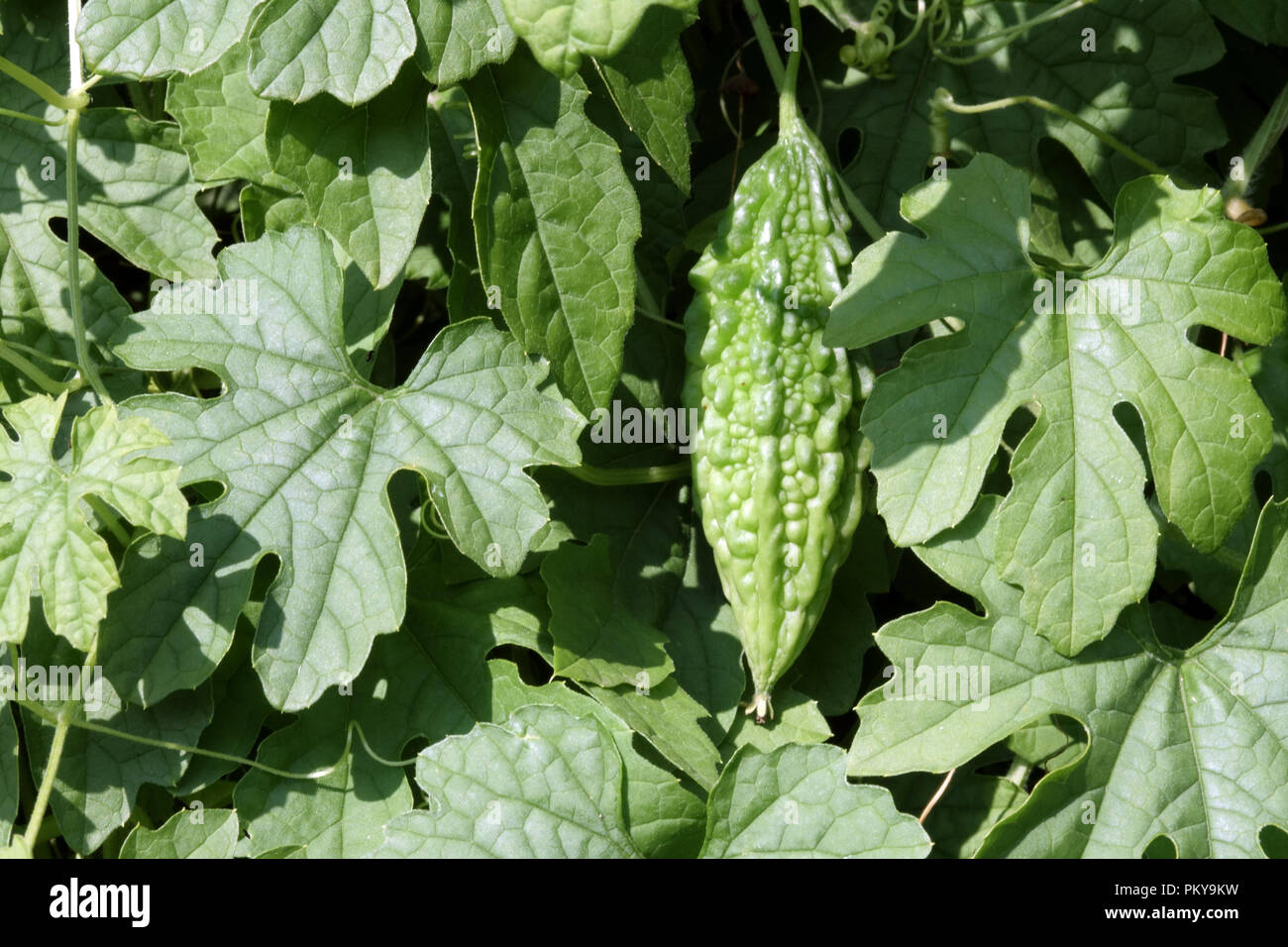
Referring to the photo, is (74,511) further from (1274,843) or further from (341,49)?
(1274,843)

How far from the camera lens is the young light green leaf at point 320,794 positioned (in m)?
1.69

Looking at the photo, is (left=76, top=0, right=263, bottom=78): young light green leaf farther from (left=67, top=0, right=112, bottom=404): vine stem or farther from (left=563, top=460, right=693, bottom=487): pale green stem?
(left=563, top=460, right=693, bottom=487): pale green stem

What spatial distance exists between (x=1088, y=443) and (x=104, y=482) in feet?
4.20

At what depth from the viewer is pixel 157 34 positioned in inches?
60.5

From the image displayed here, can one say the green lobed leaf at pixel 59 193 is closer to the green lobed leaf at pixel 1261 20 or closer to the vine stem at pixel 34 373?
the vine stem at pixel 34 373

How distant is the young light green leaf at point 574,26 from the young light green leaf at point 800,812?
88 cm

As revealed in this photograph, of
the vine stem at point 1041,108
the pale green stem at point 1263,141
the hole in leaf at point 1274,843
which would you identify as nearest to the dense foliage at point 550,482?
the hole in leaf at point 1274,843

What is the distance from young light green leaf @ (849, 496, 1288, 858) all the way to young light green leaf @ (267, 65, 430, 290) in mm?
844

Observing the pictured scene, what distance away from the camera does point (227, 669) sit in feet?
5.63

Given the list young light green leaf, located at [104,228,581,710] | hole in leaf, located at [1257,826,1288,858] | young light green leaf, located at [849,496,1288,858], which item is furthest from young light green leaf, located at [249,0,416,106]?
hole in leaf, located at [1257,826,1288,858]

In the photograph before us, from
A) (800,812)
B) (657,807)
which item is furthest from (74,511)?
(800,812)

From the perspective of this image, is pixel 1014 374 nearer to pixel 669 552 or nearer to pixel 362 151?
pixel 669 552

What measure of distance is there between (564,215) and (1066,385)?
0.72 meters

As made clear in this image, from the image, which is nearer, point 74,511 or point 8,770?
point 74,511
